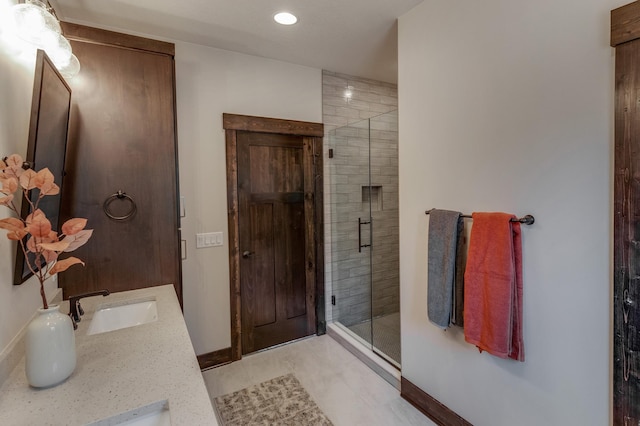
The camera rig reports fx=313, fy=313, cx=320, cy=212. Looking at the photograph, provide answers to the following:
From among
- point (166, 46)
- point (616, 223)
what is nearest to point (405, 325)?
point (616, 223)

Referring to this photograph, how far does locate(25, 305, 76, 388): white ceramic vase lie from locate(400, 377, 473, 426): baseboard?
76.2 inches

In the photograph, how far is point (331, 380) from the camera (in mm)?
2438

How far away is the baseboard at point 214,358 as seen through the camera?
262cm

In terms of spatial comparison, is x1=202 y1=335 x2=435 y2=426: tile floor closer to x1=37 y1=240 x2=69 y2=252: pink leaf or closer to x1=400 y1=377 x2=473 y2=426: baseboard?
x1=400 y1=377 x2=473 y2=426: baseboard

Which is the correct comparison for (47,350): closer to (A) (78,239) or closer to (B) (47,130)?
(A) (78,239)

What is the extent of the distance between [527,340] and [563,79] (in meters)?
1.18

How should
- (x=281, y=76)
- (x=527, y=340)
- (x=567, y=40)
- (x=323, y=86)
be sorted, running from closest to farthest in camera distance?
(x=567, y=40), (x=527, y=340), (x=281, y=76), (x=323, y=86)

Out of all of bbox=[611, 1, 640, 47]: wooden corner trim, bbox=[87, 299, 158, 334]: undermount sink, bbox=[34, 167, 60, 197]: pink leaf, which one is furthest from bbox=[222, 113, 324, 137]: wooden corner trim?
bbox=[611, 1, 640, 47]: wooden corner trim

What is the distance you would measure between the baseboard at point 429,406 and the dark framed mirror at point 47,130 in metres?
2.23

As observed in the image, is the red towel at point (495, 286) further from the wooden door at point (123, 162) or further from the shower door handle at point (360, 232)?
the wooden door at point (123, 162)

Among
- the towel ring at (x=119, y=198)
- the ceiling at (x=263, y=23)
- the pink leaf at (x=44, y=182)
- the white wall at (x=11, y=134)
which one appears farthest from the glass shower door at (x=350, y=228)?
the pink leaf at (x=44, y=182)

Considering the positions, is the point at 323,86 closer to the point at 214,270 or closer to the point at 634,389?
the point at 214,270

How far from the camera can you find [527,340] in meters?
1.49

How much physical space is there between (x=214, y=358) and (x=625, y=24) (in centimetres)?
315
